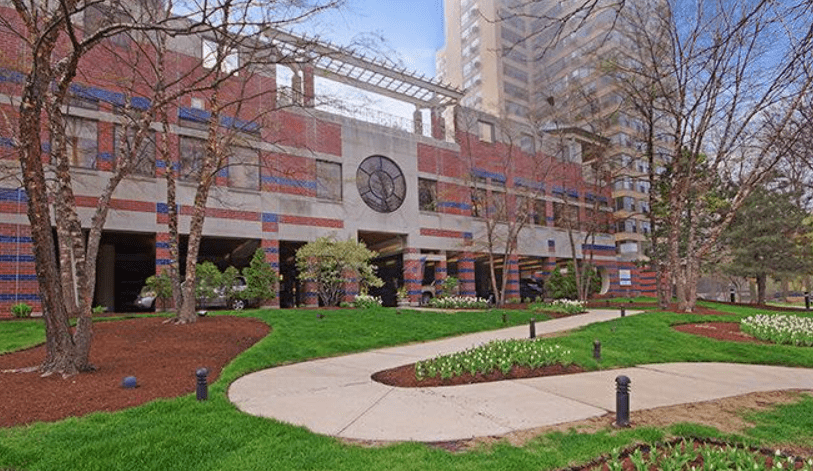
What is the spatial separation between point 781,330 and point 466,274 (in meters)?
20.8

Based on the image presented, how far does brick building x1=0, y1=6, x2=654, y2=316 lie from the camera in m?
19.8

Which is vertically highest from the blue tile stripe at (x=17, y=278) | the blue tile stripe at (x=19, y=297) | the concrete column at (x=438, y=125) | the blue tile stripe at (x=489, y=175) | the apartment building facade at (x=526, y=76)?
the apartment building facade at (x=526, y=76)

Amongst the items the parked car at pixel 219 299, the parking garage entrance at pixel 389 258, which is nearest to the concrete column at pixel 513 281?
the parking garage entrance at pixel 389 258

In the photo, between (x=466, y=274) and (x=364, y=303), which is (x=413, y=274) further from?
(x=364, y=303)

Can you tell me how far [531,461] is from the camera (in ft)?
13.6

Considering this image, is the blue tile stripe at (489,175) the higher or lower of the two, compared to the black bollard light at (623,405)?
higher

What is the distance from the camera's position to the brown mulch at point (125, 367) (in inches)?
242

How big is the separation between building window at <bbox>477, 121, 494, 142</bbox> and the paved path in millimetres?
28117

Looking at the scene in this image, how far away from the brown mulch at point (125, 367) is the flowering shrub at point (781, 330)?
12.9 meters

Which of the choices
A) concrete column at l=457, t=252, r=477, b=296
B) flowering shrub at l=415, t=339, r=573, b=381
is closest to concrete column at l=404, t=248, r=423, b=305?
concrete column at l=457, t=252, r=477, b=296

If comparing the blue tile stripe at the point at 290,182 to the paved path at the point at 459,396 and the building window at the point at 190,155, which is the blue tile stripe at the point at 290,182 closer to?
the building window at the point at 190,155

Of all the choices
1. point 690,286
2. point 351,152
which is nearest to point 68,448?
point 690,286

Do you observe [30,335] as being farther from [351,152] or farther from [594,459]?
[351,152]

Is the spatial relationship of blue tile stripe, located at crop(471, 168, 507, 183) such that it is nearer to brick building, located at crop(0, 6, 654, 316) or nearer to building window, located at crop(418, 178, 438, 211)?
brick building, located at crop(0, 6, 654, 316)
